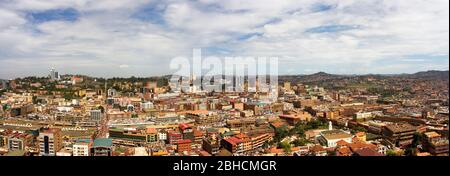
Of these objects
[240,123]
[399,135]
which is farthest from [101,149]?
[399,135]

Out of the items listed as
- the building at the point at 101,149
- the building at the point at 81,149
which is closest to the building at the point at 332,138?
the building at the point at 101,149

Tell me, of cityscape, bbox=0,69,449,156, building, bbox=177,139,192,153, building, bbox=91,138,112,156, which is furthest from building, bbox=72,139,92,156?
building, bbox=177,139,192,153

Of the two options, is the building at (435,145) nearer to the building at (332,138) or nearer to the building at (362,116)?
the building at (332,138)

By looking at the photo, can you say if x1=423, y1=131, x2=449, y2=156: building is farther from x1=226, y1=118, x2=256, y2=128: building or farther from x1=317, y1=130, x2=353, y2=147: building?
x1=226, y1=118, x2=256, y2=128: building

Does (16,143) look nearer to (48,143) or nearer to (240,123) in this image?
(48,143)
